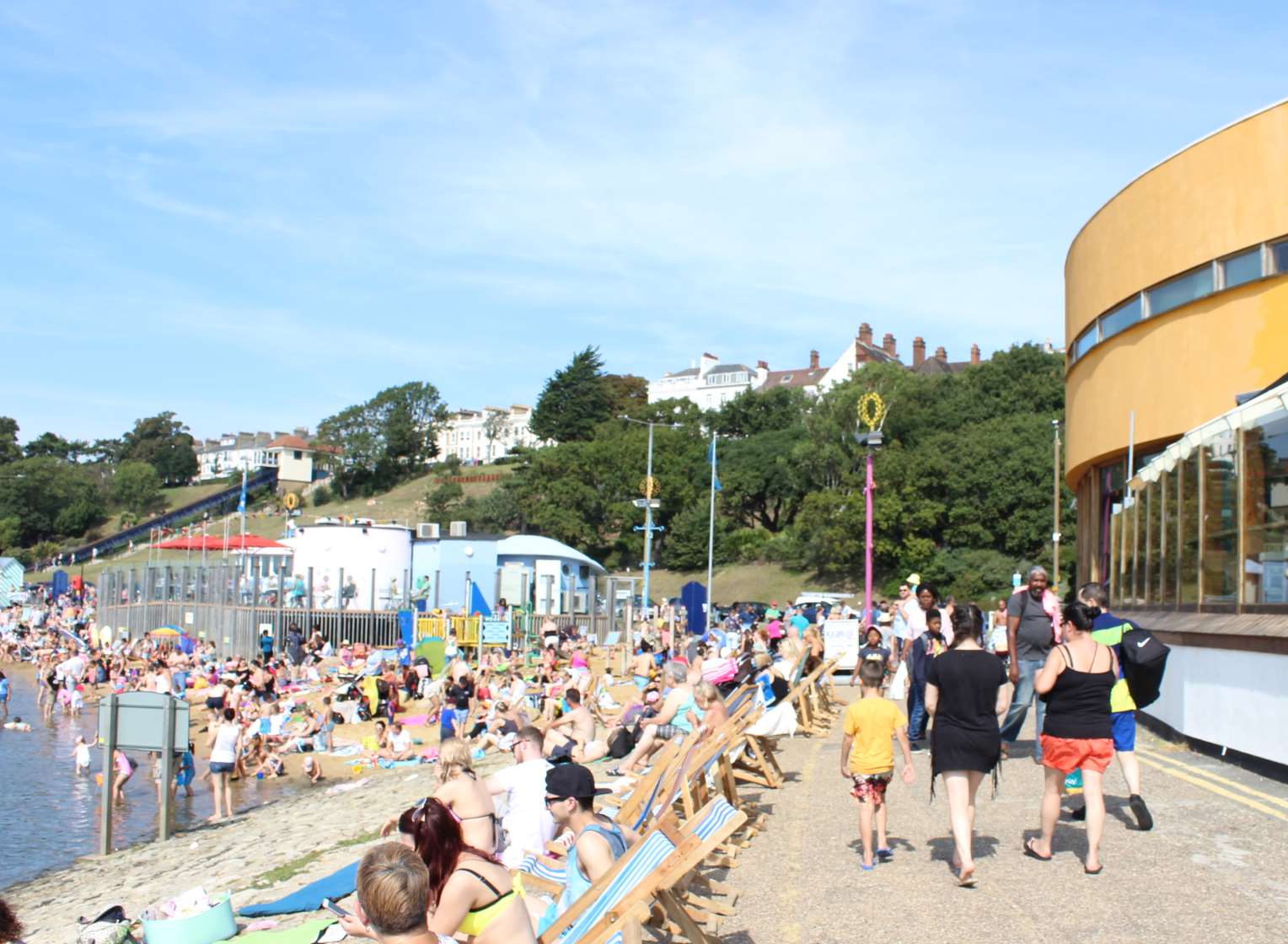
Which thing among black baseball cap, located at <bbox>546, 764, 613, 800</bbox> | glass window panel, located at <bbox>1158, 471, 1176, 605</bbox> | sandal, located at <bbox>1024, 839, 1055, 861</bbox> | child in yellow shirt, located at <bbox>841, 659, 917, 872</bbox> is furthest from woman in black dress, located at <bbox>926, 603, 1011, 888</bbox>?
glass window panel, located at <bbox>1158, 471, 1176, 605</bbox>

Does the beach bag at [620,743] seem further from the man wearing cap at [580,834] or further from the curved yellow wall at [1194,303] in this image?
the curved yellow wall at [1194,303]

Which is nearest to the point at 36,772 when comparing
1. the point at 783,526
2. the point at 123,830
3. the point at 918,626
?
the point at 123,830

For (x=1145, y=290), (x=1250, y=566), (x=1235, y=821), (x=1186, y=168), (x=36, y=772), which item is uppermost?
(x=1186, y=168)

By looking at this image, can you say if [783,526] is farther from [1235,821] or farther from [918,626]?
[1235,821]

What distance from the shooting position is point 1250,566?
1066 cm

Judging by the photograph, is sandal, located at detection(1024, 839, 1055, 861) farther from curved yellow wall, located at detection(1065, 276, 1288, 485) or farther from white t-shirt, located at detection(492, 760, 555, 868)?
curved yellow wall, located at detection(1065, 276, 1288, 485)

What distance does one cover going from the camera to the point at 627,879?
203 inches

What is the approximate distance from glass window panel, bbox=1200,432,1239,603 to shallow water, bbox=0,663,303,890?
12.0 meters

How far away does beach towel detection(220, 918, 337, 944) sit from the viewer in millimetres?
7410

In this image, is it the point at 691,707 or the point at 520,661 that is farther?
the point at 520,661

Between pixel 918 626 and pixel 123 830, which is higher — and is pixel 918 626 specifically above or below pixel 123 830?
above

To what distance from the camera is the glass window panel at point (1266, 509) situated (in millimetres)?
10000

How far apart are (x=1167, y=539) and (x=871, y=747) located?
8304 millimetres

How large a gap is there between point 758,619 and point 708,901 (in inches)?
1537
